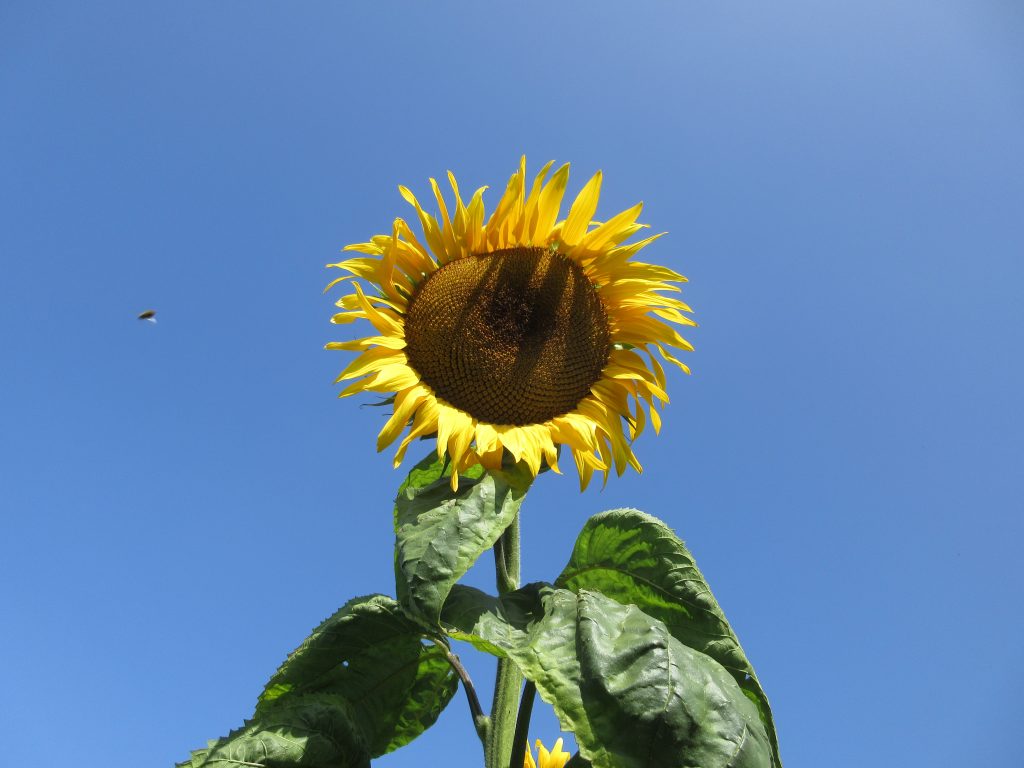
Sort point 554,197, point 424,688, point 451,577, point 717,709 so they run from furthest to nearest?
point 554,197 → point 424,688 → point 451,577 → point 717,709

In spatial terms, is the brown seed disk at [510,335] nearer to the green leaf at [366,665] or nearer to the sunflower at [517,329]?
the sunflower at [517,329]

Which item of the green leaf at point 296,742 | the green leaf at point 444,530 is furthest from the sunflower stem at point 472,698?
the green leaf at point 444,530

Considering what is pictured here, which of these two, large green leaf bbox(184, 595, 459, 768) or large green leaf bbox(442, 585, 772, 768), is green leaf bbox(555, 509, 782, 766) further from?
→ large green leaf bbox(184, 595, 459, 768)

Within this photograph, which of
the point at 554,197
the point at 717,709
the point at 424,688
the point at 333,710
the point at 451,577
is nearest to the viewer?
the point at 717,709

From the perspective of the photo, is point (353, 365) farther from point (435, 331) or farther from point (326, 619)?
point (326, 619)

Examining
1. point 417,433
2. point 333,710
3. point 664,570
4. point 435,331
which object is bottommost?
point 333,710

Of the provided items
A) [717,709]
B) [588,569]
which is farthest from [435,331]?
[717,709]

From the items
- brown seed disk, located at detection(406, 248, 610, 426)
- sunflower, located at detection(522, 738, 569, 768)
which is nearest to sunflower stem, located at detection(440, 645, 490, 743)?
brown seed disk, located at detection(406, 248, 610, 426)
